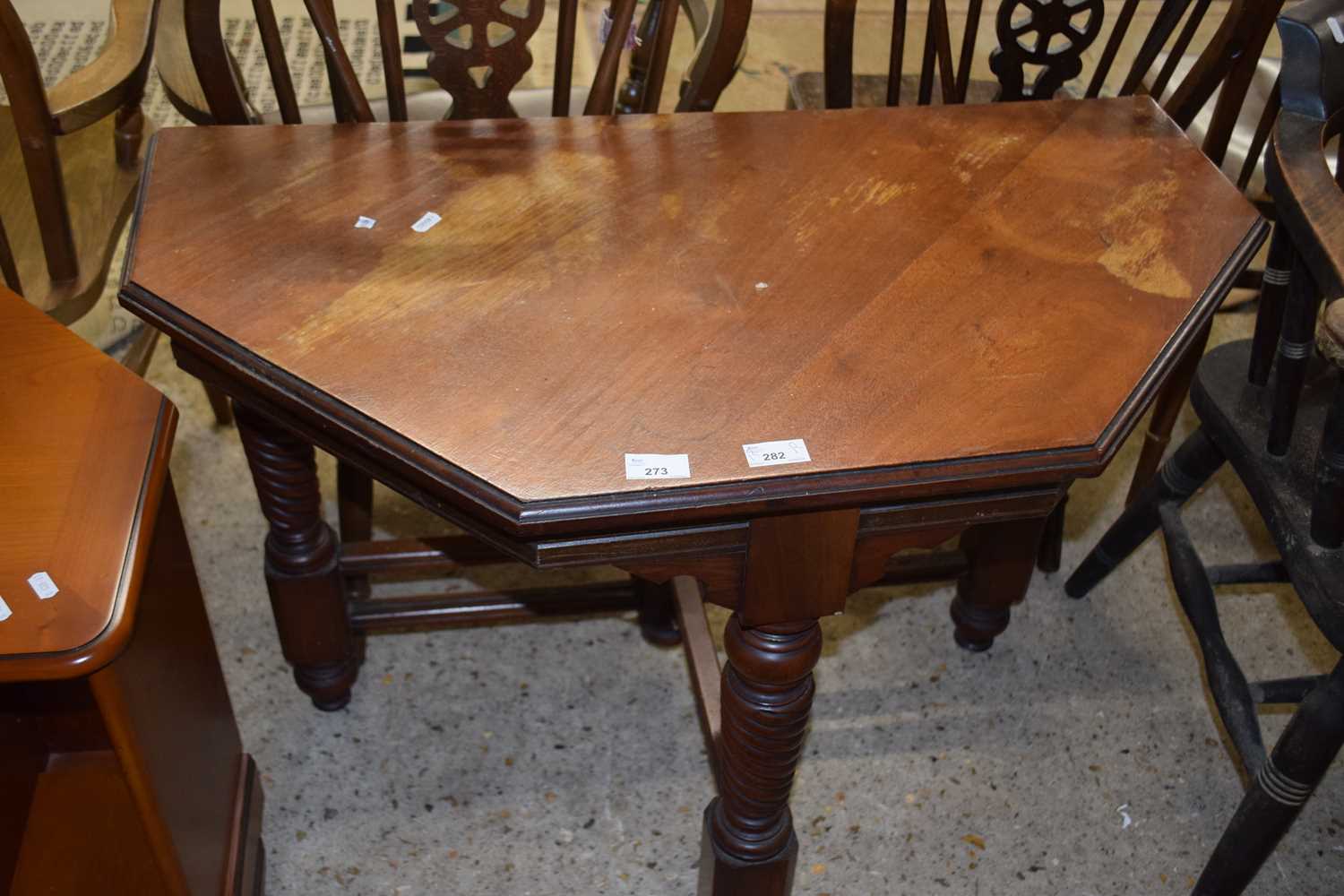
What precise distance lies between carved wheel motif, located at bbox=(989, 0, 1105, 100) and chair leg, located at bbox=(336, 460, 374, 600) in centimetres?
99

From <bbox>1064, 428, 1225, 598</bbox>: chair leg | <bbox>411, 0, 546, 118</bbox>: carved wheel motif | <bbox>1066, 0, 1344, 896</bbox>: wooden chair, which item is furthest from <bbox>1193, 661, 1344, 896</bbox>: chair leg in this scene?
<bbox>411, 0, 546, 118</bbox>: carved wheel motif

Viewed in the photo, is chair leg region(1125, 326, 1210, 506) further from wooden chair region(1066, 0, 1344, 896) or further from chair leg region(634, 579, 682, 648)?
chair leg region(634, 579, 682, 648)

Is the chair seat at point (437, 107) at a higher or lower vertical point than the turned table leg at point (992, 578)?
higher

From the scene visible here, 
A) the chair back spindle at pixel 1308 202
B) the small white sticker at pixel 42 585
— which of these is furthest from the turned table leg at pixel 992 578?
the small white sticker at pixel 42 585

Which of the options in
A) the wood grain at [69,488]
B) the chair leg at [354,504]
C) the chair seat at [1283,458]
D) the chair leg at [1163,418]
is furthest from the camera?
the chair leg at [1163,418]

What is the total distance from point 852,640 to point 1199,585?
503 mm

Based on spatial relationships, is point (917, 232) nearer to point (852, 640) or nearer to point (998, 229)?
point (998, 229)

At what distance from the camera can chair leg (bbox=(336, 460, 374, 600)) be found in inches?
71.7

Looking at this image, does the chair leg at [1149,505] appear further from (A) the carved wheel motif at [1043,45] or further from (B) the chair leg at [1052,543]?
(A) the carved wheel motif at [1043,45]

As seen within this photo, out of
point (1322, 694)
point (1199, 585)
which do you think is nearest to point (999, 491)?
point (1322, 694)

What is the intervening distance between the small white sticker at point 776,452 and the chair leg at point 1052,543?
1.03 m

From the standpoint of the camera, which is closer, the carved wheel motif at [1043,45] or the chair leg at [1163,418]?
the carved wheel motif at [1043,45]

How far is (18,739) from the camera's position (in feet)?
4.42

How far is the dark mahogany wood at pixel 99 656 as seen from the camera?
1058 mm
